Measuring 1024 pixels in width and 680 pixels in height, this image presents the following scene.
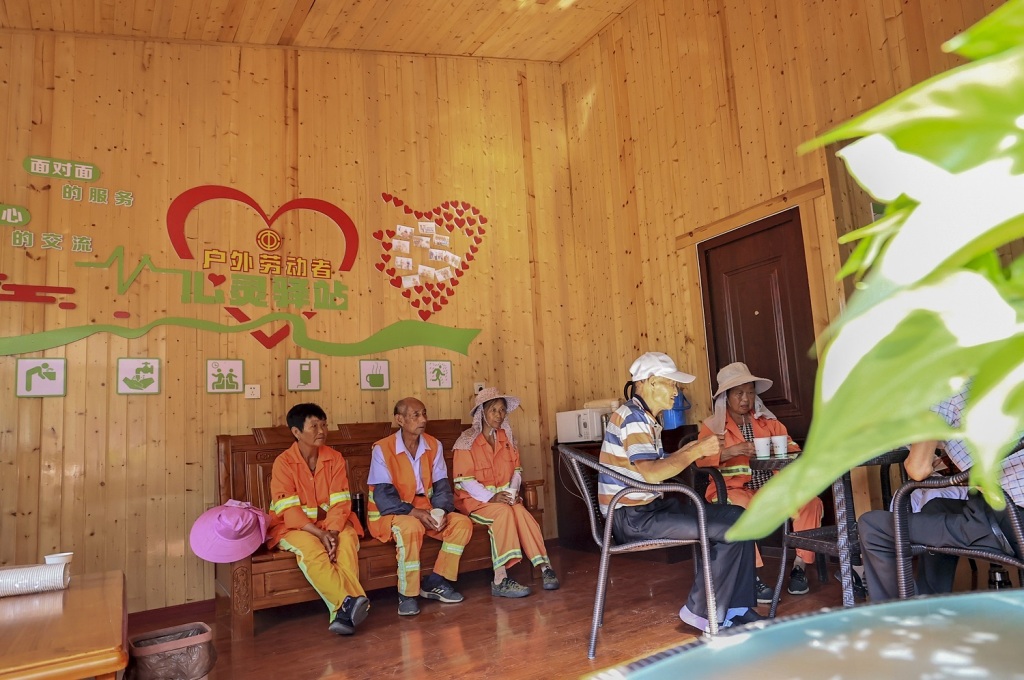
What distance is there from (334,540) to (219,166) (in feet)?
8.82

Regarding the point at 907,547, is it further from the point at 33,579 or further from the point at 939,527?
the point at 33,579

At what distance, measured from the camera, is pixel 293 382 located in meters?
4.93

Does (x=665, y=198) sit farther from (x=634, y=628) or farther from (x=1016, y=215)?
(x=1016, y=215)

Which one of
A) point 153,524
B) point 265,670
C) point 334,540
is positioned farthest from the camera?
point 153,524

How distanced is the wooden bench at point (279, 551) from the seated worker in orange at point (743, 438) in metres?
Answer: 1.33

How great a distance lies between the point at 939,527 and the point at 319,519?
3201 mm

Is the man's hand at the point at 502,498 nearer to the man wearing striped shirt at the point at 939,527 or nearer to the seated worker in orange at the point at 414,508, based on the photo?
the seated worker in orange at the point at 414,508

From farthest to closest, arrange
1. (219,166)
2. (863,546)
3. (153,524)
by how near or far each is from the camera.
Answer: (219,166)
(153,524)
(863,546)

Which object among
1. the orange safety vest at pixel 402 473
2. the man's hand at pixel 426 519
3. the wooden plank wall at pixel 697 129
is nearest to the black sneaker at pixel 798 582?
the wooden plank wall at pixel 697 129

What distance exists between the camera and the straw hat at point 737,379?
4043 millimetres

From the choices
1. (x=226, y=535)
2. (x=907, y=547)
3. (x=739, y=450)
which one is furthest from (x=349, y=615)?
(x=907, y=547)

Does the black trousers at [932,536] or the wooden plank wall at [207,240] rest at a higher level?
the wooden plank wall at [207,240]

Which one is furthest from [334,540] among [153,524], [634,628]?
[634,628]

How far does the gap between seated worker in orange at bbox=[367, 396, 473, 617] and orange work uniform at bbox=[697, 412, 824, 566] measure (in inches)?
59.4
